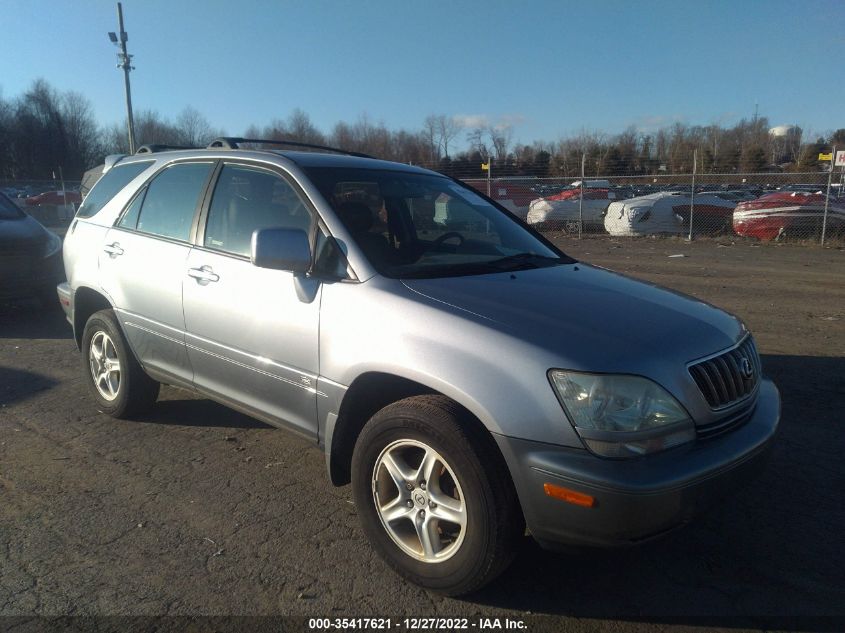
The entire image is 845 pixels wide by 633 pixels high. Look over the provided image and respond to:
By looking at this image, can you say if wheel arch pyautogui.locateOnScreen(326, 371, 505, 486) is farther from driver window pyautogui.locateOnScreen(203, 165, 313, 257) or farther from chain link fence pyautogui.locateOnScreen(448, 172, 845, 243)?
chain link fence pyautogui.locateOnScreen(448, 172, 845, 243)

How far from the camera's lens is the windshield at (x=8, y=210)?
8477mm

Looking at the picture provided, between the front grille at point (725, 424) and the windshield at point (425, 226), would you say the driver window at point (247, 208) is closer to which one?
the windshield at point (425, 226)

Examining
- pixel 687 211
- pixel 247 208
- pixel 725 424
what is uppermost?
pixel 247 208

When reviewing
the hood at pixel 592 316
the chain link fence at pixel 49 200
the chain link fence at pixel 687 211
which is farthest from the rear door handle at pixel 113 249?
the chain link fence at pixel 49 200

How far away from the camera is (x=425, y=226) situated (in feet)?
12.8

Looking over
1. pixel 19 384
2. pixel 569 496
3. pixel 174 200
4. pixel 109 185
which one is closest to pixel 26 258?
pixel 19 384

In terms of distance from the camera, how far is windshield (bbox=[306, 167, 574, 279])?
129 inches

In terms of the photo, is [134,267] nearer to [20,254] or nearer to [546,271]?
[546,271]

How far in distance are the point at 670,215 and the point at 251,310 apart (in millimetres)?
16559

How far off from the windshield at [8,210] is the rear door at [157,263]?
4992 mm

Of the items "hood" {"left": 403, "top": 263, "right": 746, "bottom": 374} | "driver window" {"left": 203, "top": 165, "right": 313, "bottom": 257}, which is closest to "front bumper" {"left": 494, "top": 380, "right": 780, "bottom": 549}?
"hood" {"left": 403, "top": 263, "right": 746, "bottom": 374}

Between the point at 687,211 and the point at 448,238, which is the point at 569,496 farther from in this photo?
the point at 687,211

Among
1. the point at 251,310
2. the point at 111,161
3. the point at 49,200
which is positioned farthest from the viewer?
the point at 49,200

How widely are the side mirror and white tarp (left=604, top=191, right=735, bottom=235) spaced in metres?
16.5
